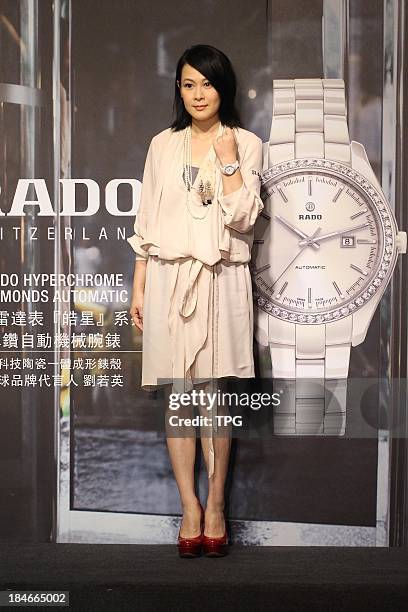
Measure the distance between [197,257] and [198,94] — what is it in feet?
1.80

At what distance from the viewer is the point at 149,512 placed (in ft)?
9.65

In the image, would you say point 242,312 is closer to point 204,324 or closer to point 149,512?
point 204,324

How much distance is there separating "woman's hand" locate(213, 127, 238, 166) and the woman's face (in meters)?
0.14

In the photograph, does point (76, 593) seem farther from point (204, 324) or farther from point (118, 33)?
point (118, 33)

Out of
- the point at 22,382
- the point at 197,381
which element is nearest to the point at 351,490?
the point at 197,381

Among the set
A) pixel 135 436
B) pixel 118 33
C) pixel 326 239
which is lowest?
pixel 135 436

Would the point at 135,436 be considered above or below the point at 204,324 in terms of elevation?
below

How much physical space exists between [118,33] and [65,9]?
203 millimetres

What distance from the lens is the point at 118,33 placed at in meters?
2.82

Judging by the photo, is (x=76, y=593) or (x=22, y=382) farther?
(x=22, y=382)

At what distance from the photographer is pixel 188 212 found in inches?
105

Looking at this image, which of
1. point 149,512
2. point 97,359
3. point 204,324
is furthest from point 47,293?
point 149,512

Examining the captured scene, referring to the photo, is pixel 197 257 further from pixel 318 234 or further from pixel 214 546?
pixel 214 546

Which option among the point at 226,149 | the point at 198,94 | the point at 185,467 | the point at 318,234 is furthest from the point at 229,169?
the point at 185,467
